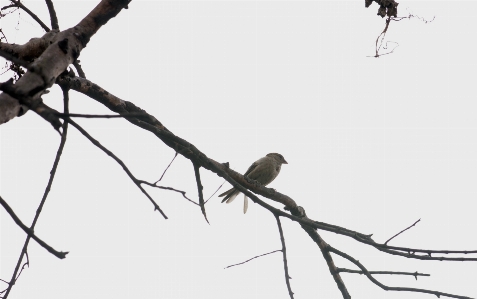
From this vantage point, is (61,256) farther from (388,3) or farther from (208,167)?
(388,3)

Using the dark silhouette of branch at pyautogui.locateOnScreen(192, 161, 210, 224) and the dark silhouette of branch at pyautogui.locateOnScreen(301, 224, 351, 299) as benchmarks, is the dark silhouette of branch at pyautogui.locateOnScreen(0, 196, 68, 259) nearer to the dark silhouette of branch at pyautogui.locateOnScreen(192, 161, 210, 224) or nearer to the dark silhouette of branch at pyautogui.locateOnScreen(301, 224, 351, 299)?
the dark silhouette of branch at pyautogui.locateOnScreen(192, 161, 210, 224)

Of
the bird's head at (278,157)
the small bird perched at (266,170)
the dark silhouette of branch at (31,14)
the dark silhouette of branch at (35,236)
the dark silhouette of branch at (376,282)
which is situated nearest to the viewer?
the dark silhouette of branch at (35,236)

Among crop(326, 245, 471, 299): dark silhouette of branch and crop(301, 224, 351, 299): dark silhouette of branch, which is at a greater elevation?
crop(301, 224, 351, 299): dark silhouette of branch

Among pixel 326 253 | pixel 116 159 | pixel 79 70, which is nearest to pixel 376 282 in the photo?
pixel 326 253

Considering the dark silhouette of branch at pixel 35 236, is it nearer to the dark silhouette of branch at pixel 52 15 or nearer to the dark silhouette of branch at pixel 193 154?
the dark silhouette of branch at pixel 193 154

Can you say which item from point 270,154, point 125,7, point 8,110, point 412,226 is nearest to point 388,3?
point 412,226

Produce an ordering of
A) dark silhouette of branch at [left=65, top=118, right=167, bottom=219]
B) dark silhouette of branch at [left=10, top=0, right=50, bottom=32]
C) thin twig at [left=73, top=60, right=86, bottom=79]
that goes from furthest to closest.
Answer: thin twig at [left=73, top=60, right=86, bottom=79] → dark silhouette of branch at [left=10, top=0, right=50, bottom=32] → dark silhouette of branch at [left=65, top=118, right=167, bottom=219]

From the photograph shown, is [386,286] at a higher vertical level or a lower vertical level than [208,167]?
lower

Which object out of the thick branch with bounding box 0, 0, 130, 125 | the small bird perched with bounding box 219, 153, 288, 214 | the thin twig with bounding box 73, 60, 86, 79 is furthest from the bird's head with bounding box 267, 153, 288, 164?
the thick branch with bounding box 0, 0, 130, 125

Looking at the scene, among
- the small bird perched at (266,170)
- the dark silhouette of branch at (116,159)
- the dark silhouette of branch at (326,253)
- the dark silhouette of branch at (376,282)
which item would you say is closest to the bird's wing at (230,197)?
the small bird perched at (266,170)

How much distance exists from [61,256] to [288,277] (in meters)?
1.58

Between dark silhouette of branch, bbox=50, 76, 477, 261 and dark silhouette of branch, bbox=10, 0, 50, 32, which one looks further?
dark silhouette of branch, bbox=10, 0, 50, 32

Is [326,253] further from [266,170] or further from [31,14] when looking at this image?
[266,170]

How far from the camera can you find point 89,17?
2301 millimetres
